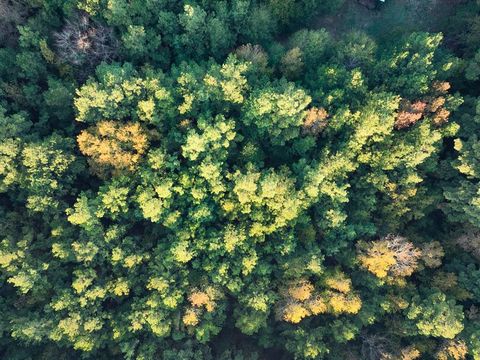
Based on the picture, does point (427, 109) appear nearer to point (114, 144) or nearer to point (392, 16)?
point (392, 16)

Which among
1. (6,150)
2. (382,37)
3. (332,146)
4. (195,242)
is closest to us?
(6,150)

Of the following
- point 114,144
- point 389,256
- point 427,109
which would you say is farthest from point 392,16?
point 114,144

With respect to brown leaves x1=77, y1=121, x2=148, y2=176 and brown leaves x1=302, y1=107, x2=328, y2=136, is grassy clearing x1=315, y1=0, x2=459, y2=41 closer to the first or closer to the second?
brown leaves x1=302, y1=107, x2=328, y2=136

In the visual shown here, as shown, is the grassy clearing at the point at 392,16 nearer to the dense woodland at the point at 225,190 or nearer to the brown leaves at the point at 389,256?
the dense woodland at the point at 225,190

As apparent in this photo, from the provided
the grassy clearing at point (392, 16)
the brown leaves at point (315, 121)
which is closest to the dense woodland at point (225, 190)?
the brown leaves at point (315, 121)

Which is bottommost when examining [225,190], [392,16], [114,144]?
[225,190]

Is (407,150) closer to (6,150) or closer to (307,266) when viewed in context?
(307,266)

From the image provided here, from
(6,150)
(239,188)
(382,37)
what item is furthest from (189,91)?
(382,37)

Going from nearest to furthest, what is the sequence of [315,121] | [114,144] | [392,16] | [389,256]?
[114,144]
[389,256]
[315,121]
[392,16]
